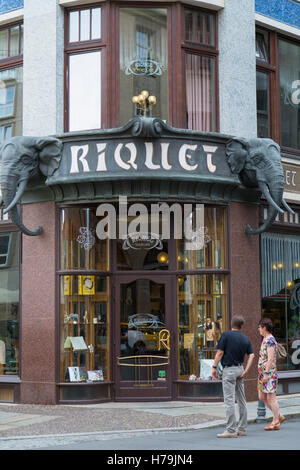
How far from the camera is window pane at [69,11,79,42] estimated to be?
52.3 ft

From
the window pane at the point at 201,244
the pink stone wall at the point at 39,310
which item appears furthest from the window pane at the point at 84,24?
the window pane at the point at 201,244

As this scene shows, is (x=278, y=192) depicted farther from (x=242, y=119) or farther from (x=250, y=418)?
(x=250, y=418)

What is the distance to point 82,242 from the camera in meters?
15.5

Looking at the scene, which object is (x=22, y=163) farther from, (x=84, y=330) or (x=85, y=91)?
(x=84, y=330)

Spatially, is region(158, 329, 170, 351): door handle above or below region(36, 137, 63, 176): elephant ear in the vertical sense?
below

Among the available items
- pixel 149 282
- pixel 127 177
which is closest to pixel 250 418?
pixel 149 282

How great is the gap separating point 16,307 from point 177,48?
635cm

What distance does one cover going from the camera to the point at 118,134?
583 inches

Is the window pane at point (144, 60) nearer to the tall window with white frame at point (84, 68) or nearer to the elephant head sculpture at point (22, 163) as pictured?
the tall window with white frame at point (84, 68)

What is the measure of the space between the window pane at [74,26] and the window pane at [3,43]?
6.02ft

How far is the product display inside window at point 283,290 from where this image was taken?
16625 millimetres

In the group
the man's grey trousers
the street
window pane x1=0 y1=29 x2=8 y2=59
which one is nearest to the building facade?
window pane x1=0 y1=29 x2=8 y2=59

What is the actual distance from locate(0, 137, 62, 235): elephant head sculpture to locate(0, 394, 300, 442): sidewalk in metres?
3.64

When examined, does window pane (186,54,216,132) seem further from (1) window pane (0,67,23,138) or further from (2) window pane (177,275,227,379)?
(1) window pane (0,67,23,138)
